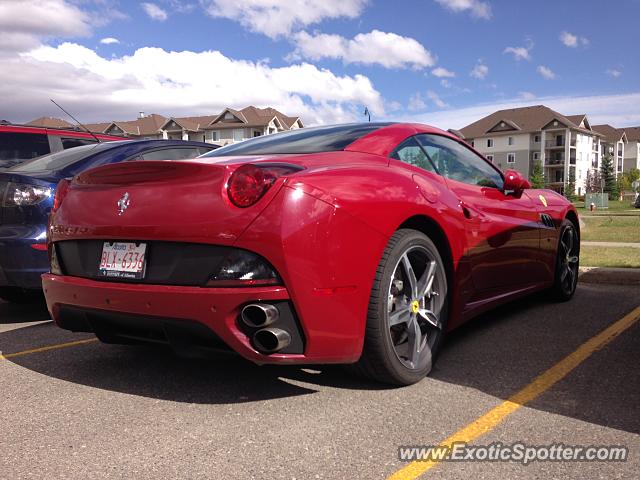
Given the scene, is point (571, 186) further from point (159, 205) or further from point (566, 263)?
point (159, 205)

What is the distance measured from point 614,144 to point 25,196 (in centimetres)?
11314

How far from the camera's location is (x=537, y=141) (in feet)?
274

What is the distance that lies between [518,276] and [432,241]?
1286mm

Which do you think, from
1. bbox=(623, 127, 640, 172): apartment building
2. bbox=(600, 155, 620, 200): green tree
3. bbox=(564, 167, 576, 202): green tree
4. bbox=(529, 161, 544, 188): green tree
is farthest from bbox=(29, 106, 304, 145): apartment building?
bbox=(623, 127, 640, 172): apartment building

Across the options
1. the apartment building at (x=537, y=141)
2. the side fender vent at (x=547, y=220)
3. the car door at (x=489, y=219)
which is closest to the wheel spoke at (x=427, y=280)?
the car door at (x=489, y=219)

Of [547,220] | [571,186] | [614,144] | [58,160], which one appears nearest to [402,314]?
[547,220]

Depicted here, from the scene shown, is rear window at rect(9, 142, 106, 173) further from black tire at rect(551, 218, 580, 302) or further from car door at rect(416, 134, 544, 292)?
black tire at rect(551, 218, 580, 302)

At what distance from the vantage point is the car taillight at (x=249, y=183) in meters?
2.60

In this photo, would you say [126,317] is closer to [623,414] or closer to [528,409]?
[528,409]

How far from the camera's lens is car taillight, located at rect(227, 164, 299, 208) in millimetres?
2600

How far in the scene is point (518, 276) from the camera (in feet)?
14.4

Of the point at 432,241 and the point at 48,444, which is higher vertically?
the point at 432,241

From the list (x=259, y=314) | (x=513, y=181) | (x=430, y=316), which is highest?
(x=513, y=181)

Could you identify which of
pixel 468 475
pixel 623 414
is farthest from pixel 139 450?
pixel 623 414
